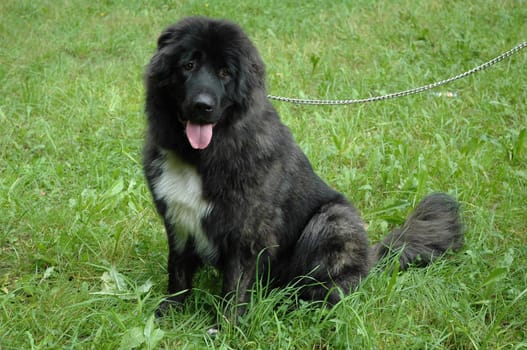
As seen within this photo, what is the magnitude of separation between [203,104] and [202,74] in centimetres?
18

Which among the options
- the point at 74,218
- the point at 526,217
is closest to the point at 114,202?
the point at 74,218

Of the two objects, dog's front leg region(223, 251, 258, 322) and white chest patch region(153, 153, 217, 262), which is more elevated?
white chest patch region(153, 153, 217, 262)

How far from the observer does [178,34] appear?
9.11ft

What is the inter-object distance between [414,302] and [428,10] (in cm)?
592

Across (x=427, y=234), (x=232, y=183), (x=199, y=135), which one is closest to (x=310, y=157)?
(x=427, y=234)

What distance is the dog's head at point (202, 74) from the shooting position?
271 cm

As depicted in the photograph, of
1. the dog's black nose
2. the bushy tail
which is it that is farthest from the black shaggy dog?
Answer: the bushy tail

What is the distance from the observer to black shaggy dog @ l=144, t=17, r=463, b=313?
276 cm

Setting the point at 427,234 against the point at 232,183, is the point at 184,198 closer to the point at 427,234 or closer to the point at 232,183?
the point at 232,183

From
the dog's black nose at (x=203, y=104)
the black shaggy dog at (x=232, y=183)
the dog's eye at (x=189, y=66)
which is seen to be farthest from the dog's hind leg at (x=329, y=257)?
Answer: the dog's eye at (x=189, y=66)

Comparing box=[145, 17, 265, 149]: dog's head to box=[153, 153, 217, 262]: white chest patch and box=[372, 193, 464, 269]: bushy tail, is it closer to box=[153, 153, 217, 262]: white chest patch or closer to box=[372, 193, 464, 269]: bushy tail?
box=[153, 153, 217, 262]: white chest patch

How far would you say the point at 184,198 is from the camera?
9.43 feet

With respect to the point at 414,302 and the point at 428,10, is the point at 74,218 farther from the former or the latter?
the point at 428,10

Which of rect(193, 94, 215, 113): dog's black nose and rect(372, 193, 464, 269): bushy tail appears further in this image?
rect(372, 193, 464, 269): bushy tail
